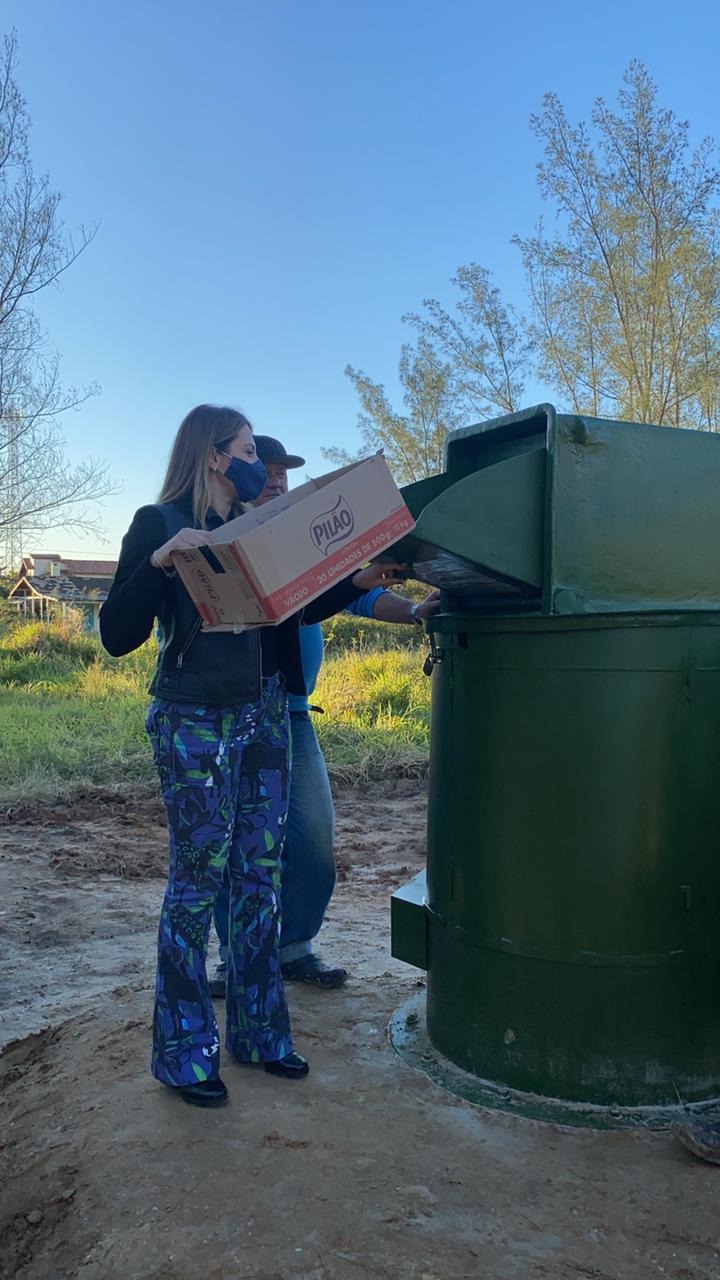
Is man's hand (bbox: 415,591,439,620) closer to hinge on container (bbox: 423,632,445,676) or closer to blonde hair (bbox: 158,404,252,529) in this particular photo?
hinge on container (bbox: 423,632,445,676)

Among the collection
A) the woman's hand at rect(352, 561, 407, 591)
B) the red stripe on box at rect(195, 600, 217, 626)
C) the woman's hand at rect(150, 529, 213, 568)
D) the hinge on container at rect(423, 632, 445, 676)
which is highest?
the woman's hand at rect(150, 529, 213, 568)

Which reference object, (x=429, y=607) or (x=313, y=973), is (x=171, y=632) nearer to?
(x=429, y=607)

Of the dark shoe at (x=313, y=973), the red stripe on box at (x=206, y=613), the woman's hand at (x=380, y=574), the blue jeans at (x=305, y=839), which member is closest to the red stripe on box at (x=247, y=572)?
the red stripe on box at (x=206, y=613)

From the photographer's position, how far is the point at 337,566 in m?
2.47

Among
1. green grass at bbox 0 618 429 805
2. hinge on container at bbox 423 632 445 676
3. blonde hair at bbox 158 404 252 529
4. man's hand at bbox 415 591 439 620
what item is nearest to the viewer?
blonde hair at bbox 158 404 252 529

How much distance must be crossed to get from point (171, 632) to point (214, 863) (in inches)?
26.3

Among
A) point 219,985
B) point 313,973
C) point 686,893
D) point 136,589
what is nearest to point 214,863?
point 136,589

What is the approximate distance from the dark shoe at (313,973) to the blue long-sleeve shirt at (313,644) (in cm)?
100

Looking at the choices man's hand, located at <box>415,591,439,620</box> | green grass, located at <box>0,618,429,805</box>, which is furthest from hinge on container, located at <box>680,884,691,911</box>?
green grass, located at <box>0,618,429,805</box>

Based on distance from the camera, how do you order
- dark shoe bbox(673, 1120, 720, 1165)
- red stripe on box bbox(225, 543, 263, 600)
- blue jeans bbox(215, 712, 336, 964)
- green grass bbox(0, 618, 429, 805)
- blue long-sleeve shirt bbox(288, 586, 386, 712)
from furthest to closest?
green grass bbox(0, 618, 429, 805), blue jeans bbox(215, 712, 336, 964), blue long-sleeve shirt bbox(288, 586, 386, 712), dark shoe bbox(673, 1120, 720, 1165), red stripe on box bbox(225, 543, 263, 600)

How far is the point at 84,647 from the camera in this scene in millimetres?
16500

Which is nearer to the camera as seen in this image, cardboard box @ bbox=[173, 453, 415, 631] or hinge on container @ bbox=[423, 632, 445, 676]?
cardboard box @ bbox=[173, 453, 415, 631]

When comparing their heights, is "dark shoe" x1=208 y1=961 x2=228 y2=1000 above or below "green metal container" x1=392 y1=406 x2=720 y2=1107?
below

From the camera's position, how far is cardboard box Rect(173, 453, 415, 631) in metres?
2.32
